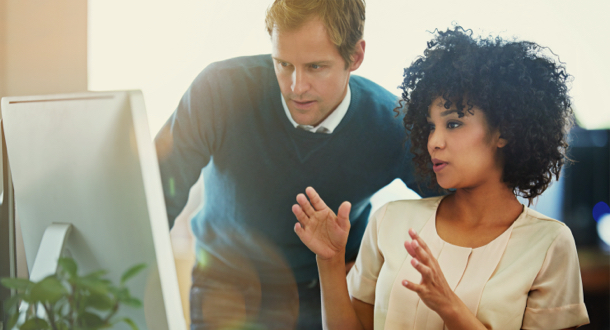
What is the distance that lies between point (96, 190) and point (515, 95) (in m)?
1.07

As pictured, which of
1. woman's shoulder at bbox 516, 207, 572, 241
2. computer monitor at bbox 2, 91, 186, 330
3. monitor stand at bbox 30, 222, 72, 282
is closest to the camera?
computer monitor at bbox 2, 91, 186, 330

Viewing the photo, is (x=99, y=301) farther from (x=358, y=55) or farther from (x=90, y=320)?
(x=358, y=55)

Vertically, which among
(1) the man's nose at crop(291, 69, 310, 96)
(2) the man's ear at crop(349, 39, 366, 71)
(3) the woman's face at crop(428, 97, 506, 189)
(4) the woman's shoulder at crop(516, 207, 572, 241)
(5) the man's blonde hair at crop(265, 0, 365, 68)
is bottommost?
Result: (4) the woman's shoulder at crop(516, 207, 572, 241)

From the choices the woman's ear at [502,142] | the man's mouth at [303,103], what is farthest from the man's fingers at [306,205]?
the woman's ear at [502,142]

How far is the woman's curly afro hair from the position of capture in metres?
1.25

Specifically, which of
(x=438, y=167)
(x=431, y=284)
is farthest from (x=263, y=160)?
(x=431, y=284)

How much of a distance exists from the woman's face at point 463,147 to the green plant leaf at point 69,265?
99 cm

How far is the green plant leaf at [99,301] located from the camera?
2.27ft

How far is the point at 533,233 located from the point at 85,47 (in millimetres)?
1626

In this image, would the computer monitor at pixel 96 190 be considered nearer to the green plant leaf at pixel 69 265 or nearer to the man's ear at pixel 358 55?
the green plant leaf at pixel 69 265

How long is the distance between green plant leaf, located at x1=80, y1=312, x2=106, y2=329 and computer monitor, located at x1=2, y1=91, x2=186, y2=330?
4cm

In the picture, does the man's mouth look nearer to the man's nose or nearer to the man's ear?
the man's nose

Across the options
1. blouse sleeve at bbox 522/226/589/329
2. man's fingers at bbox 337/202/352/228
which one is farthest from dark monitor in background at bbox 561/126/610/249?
man's fingers at bbox 337/202/352/228

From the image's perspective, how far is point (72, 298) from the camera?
2.32 feet
